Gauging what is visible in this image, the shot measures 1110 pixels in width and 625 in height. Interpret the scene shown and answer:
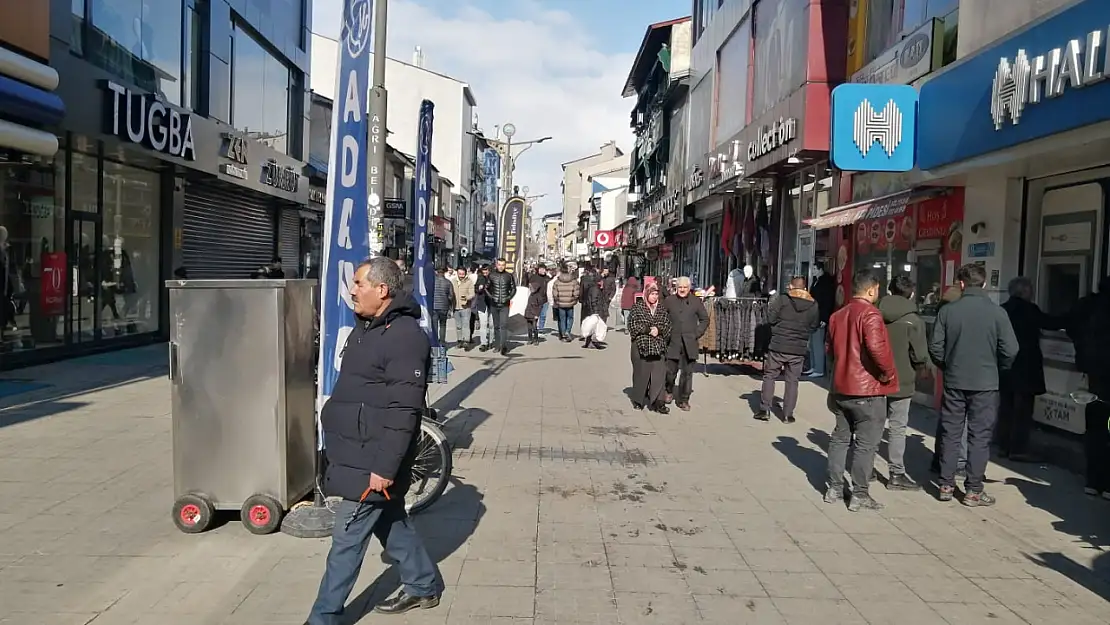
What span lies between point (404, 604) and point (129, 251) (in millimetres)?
13598

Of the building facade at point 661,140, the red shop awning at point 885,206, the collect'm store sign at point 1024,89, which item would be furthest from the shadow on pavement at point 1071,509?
the building facade at point 661,140

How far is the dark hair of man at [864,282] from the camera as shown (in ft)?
21.4

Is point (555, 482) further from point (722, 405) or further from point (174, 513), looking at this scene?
point (722, 405)

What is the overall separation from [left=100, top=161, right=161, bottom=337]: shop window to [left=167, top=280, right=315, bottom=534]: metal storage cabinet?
419 inches

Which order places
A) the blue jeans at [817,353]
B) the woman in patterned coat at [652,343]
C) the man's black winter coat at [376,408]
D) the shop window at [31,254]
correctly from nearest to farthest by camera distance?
the man's black winter coat at [376,408]
the woman in patterned coat at [652,343]
the shop window at [31,254]
the blue jeans at [817,353]

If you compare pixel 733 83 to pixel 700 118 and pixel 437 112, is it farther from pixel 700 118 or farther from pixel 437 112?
pixel 437 112

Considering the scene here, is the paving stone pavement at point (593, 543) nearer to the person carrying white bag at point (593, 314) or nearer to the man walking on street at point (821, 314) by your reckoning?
the man walking on street at point (821, 314)

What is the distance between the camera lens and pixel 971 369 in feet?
21.6

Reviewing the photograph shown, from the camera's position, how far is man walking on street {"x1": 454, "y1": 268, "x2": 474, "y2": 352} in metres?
16.9

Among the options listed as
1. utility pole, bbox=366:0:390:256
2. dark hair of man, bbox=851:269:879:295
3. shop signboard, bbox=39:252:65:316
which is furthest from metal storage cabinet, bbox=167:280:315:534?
shop signboard, bbox=39:252:65:316

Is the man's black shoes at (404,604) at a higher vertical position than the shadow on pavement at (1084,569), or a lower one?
higher

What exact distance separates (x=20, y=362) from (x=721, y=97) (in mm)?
15272

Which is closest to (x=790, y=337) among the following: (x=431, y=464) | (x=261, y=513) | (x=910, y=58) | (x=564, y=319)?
(x=910, y=58)

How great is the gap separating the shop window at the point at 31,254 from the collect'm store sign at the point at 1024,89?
11711 millimetres
